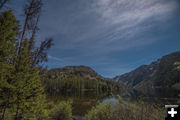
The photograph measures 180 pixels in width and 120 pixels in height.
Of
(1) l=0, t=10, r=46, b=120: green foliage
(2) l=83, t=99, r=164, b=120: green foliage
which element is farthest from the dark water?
(1) l=0, t=10, r=46, b=120: green foliage

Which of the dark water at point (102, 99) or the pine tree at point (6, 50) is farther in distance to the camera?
the dark water at point (102, 99)

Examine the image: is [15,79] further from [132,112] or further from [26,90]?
[132,112]

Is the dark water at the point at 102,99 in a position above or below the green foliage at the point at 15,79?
below

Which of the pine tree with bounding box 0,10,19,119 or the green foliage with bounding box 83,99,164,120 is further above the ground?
the pine tree with bounding box 0,10,19,119

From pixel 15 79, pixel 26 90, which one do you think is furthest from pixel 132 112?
pixel 15 79

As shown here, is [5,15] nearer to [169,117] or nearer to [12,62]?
[12,62]

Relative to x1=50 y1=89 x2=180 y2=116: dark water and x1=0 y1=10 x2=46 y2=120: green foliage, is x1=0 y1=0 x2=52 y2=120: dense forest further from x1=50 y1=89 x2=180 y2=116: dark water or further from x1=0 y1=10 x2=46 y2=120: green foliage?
x1=50 y1=89 x2=180 y2=116: dark water

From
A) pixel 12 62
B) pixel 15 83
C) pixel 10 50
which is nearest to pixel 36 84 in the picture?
pixel 15 83

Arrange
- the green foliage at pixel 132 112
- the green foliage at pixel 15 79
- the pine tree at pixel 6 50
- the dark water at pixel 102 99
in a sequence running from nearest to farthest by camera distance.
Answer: the green foliage at pixel 132 112
the pine tree at pixel 6 50
the green foliage at pixel 15 79
the dark water at pixel 102 99

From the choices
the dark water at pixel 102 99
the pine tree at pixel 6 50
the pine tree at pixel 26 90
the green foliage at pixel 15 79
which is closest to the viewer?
the pine tree at pixel 6 50

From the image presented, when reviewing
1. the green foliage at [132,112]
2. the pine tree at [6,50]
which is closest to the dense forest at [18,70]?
the pine tree at [6,50]

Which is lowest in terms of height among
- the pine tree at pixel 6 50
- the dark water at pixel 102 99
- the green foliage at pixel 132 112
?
the dark water at pixel 102 99

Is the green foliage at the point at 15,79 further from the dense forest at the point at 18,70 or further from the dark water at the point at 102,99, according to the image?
the dark water at the point at 102,99

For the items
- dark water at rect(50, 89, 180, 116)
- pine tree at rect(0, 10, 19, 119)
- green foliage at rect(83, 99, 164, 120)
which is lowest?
dark water at rect(50, 89, 180, 116)
